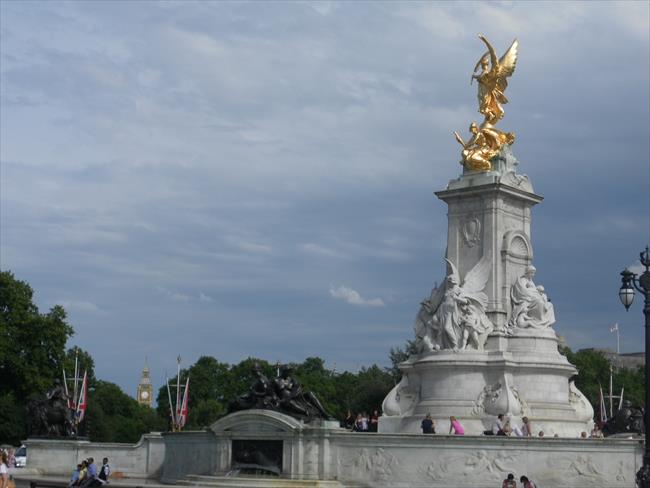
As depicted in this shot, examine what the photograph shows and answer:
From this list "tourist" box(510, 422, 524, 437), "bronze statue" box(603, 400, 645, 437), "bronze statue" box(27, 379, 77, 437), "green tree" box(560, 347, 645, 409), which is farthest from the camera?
"green tree" box(560, 347, 645, 409)

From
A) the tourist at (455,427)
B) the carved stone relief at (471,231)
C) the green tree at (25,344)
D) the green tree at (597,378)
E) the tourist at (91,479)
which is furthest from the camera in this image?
the green tree at (597,378)

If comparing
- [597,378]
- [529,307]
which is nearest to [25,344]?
[529,307]

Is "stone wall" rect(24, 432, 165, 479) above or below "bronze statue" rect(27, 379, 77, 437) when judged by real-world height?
below

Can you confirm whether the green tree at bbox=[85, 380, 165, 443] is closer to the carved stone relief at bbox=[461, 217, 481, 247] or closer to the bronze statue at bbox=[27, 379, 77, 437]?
the bronze statue at bbox=[27, 379, 77, 437]

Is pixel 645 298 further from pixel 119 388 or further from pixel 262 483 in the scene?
pixel 119 388

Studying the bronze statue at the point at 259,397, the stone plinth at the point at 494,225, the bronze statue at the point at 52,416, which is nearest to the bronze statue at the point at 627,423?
the stone plinth at the point at 494,225

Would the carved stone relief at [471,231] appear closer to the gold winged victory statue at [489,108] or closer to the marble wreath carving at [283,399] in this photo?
the gold winged victory statue at [489,108]

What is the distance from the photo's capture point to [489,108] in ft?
144

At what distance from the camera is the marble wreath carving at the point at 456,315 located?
130 feet

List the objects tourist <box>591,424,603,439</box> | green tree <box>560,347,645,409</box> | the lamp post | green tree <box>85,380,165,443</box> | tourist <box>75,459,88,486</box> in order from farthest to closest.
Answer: green tree <box>85,380,165,443</box> < green tree <box>560,347,645,409</box> < tourist <box>591,424,603,439</box> < tourist <box>75,459,88,486</box> < the lamp post

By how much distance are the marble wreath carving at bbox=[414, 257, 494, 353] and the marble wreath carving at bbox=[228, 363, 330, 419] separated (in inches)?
232

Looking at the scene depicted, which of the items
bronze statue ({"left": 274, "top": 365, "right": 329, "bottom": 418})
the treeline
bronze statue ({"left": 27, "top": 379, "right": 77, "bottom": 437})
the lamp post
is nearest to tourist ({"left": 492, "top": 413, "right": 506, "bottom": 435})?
bronze statue ({"left": 274, "top": 365, "right": 329, "bottom": 418})

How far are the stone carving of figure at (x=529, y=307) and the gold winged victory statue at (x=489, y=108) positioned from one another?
4.67m

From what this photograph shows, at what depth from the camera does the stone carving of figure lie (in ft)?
132
